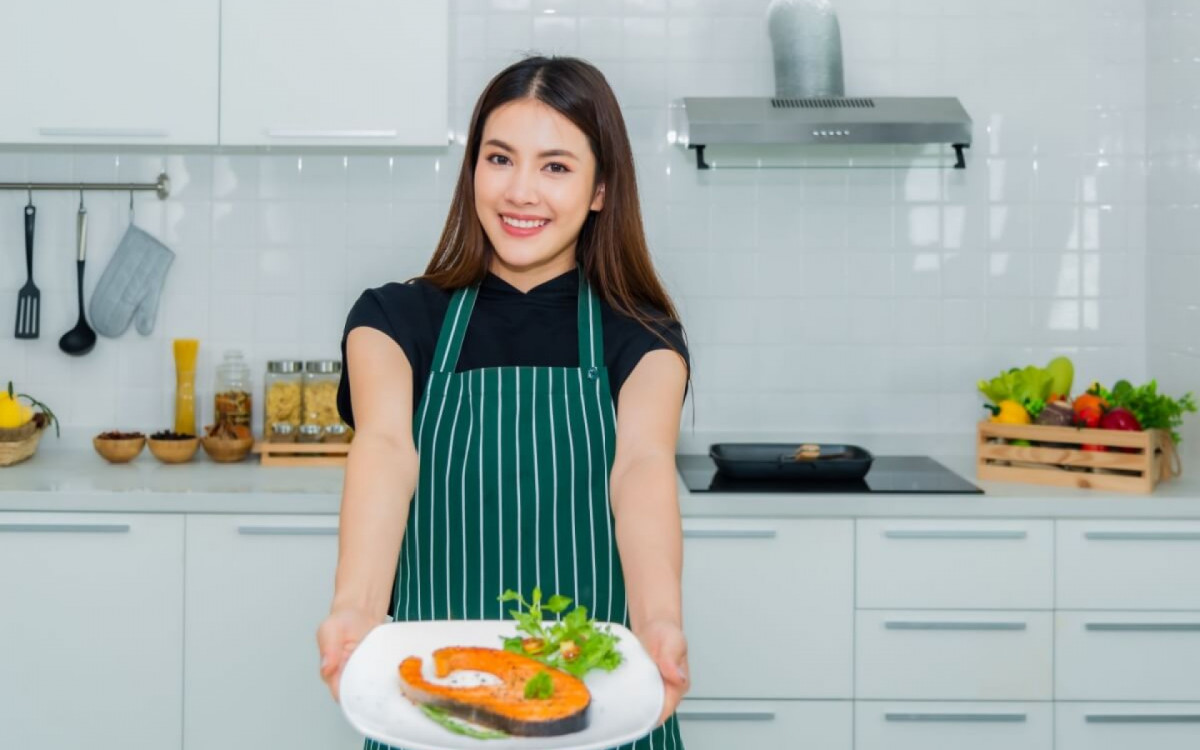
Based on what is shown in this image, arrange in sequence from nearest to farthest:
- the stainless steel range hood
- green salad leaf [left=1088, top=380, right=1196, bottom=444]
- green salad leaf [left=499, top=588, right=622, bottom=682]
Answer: green salad leaf [left=499, top=588, right=622, bottom=682]
green salad leaf [left=1088, top=380, right=1196, bottom=444]
the stainless steel range hood

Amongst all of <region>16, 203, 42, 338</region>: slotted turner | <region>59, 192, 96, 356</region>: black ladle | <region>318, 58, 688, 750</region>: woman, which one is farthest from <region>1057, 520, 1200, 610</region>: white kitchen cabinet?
<region>16, 203, 42, 338</region>: slotted turner

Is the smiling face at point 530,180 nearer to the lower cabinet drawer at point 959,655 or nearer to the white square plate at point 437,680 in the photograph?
the white square plate at point 437,680

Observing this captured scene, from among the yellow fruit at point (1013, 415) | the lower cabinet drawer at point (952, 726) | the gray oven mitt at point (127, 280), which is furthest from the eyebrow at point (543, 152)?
the gray oven mitt at point (127, 280)

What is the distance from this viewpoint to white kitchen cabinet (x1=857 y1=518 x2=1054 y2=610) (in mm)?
2547

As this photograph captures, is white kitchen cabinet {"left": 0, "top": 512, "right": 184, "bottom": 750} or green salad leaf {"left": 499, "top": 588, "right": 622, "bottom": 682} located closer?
green salad leaf {"left": 499, "top": 588, "right": 622, "bottom": 682}

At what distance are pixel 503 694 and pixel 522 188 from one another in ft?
2.02

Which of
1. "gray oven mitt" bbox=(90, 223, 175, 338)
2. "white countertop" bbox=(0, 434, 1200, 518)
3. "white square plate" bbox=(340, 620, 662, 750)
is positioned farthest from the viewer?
"gray oven mitt" bbox=(90, 223, 175, 338)

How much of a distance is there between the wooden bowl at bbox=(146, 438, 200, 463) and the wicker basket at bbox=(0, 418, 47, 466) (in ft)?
0.84

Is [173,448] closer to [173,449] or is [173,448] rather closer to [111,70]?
[173,449]

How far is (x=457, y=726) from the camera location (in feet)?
3.52

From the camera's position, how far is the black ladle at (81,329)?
3.15 metres

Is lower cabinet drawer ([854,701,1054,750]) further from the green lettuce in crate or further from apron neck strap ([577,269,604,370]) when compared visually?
apron neck strap ([577,269,604,370])

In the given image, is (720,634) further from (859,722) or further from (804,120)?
(804,120)

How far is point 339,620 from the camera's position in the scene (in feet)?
4.19
